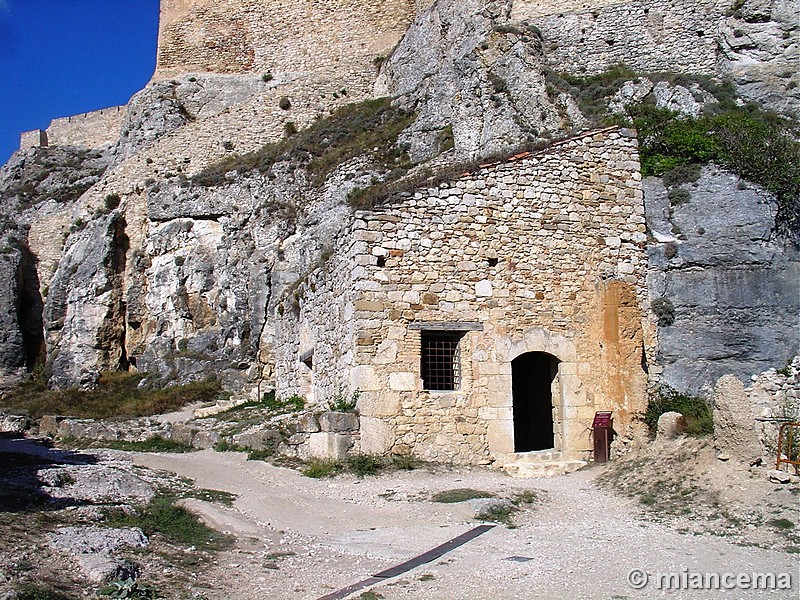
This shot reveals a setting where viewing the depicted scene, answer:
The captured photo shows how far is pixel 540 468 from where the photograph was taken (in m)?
12.0

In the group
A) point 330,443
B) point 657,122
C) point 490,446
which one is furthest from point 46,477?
point 657,122

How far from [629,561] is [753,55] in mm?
17789

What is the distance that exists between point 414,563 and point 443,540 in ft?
3.19

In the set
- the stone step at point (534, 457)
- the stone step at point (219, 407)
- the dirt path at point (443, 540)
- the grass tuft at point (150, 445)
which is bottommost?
the grass tuft at point (150, 445)

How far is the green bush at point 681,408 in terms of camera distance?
1072cm

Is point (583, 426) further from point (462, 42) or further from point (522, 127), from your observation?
point (462, 42)

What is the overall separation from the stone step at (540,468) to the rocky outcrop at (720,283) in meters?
2.19

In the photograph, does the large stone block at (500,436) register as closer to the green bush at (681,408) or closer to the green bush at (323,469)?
the green bush at (681,408)

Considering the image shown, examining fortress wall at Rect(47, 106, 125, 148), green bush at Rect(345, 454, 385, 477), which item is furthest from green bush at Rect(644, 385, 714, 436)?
fortress wall at Rect(47, 106, 125, 148)

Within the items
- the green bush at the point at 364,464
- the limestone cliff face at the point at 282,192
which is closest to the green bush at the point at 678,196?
the limestone cliff face at the point at 282,192

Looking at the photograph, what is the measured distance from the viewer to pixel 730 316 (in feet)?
38.2

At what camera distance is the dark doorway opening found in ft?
49.3

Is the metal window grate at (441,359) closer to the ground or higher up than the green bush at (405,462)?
higher up

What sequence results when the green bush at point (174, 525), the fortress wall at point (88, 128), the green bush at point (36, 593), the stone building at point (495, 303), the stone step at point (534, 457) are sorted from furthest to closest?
the fortress wall at point (88, 128) < the stone step at point (534, 457) < the stone building at point (495, 303) < the green bush at point (174, 525) < the green bush at point (36, 593)
